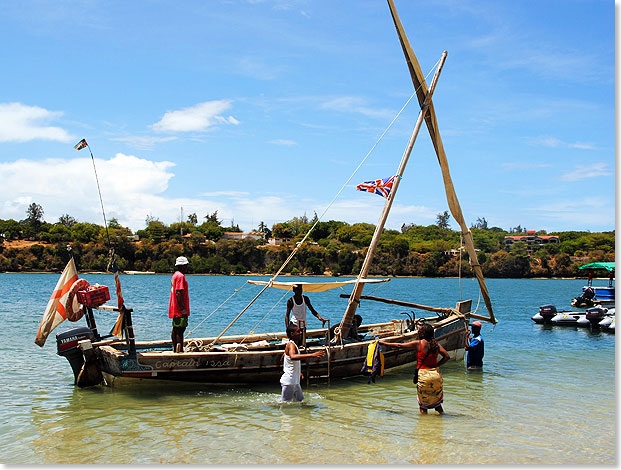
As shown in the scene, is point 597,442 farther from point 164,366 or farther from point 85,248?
point 85,248

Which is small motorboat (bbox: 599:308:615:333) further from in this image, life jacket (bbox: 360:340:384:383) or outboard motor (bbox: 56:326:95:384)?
outboard motor (bbox: 56:326:95:384)

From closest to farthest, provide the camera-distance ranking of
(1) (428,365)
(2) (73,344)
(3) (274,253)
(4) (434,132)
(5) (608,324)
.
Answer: (1) (428,365) < (2) (73,344) < (4) (434,132) < (5) (608,324) < (3) (274,253)

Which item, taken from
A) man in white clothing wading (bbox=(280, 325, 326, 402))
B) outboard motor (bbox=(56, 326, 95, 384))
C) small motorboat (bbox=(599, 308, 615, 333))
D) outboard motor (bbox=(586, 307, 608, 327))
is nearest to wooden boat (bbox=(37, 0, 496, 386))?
outboard motor (bbox=(56, 326, 95, 384))

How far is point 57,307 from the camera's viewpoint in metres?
12.2

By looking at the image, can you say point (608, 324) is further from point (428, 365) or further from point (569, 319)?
point (428, 365)

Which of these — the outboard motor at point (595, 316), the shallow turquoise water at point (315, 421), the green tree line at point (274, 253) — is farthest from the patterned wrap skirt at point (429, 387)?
the green tree line at point (274, 253)

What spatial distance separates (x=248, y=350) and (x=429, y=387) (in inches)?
222

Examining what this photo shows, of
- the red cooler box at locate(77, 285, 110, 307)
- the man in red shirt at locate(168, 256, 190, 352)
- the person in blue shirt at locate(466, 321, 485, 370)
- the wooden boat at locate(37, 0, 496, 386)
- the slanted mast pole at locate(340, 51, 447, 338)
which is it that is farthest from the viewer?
the person in blue shirt at locate(466, 321, 485, 370)

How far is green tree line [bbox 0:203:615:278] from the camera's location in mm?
123375

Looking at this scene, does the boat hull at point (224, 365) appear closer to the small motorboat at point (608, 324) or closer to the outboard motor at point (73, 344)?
the outboard motor at point (73, 344)

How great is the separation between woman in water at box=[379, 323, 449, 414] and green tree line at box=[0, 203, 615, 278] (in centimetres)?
10733

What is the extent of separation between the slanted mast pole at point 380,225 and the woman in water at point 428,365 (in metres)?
4.39

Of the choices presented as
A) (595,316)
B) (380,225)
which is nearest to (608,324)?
(595,316)

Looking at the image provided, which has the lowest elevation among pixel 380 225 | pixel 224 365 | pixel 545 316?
pixel 545 316
